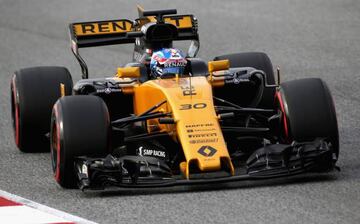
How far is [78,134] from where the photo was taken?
11188mm

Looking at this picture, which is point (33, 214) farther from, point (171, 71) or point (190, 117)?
point (171, 71)

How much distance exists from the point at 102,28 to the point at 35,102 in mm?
1313

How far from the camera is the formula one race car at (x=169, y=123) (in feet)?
35.9

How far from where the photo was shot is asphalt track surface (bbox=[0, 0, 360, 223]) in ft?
33.5

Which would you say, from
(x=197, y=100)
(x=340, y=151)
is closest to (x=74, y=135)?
(x=197, y=100)

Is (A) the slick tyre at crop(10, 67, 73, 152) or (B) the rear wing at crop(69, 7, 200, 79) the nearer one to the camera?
(A) the slick tyre at crop(10, 67, 73, 152)

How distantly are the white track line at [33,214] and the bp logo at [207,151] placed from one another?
1.36 metres

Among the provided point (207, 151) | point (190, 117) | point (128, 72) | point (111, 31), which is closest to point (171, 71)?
point (128, 72)

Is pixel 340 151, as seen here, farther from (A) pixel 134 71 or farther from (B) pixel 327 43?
(B) pixel 327 43

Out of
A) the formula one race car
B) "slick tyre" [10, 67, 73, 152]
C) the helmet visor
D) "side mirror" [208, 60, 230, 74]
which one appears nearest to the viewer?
the formula one race car

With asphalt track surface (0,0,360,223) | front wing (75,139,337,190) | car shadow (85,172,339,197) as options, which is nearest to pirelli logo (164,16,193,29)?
asphalt track surface (0,0,360,223)

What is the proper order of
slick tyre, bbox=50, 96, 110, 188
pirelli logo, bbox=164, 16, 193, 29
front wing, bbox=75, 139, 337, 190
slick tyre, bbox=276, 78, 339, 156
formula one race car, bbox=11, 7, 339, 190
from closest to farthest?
front wing, bbox=75, 139, 337, 190 → formula one race car, bbox=11, 7, 339, 190 → slick tyre, bbox=50, 96, 110, 188 → slick tyre, bbox=276, 78, 339, 156 → pirelli logo, bbox=164, 16, 193, 29

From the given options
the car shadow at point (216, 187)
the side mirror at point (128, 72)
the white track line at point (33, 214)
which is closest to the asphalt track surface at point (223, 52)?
the car shadow at point (216, 187)

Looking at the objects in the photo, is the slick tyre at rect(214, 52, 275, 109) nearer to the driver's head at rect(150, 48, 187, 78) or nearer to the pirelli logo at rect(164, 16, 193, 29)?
the pirelli logo at rect(164, 16, 193, 29)
